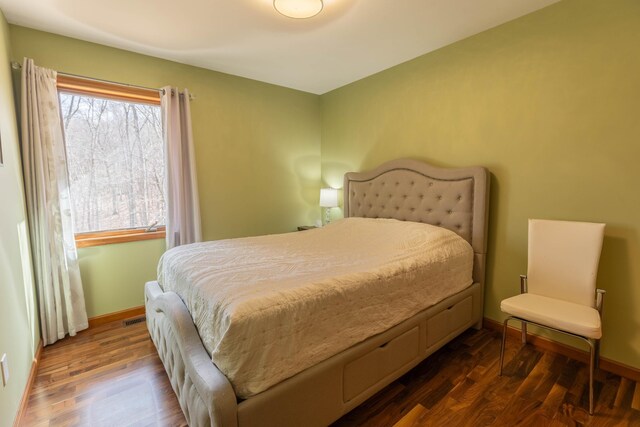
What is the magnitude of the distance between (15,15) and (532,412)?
4238mm

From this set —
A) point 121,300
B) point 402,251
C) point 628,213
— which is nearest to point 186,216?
point 121,300

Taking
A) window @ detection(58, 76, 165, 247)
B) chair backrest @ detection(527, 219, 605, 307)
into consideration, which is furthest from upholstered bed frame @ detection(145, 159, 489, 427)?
window @ detection(58, 76, 165, 247)

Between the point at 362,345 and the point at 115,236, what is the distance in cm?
248

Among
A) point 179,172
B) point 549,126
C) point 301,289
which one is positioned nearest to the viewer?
point 301,289

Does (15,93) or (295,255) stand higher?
(15,93)

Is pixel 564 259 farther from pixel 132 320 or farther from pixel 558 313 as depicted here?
pixel 132 320

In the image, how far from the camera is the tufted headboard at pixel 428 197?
2432 millimetres

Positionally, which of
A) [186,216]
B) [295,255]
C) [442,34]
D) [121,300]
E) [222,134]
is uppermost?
[442,34]

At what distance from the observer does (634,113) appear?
1.81m

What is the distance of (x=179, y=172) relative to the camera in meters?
2.89

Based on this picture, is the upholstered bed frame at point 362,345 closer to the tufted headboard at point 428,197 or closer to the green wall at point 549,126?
the tufted headboard at point 428,197

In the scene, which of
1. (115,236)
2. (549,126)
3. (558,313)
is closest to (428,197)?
(549,126)

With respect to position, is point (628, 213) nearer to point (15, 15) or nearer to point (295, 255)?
point (295, 255)

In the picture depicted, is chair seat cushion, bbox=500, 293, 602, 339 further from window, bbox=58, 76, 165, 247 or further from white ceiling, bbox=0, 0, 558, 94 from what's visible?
window, bbox=58, 76, 165, 247
